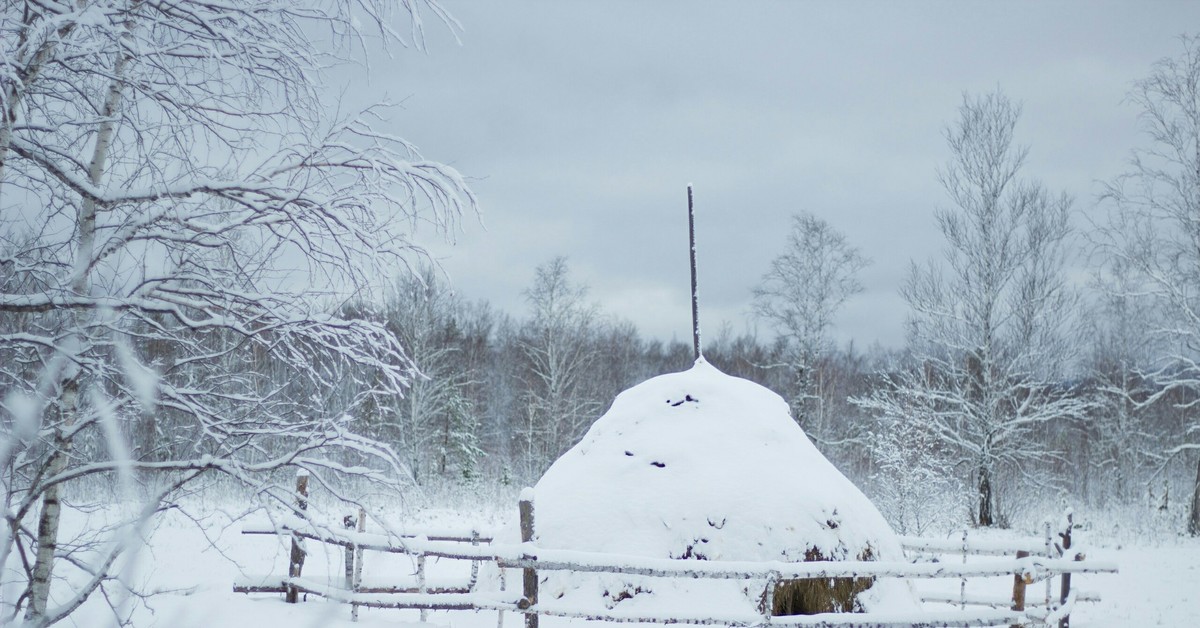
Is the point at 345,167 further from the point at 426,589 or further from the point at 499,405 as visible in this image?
the point at 499,405

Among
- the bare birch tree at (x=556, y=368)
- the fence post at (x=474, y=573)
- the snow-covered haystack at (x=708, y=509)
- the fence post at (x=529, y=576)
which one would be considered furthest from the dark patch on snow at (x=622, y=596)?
the bare birch tree at (x=556, y=368)

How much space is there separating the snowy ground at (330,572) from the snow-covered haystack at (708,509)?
1015 millimetres

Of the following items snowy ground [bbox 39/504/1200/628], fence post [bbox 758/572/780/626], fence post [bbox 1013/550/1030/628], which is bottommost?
snowy ground [bbox 39/504/1200/628]

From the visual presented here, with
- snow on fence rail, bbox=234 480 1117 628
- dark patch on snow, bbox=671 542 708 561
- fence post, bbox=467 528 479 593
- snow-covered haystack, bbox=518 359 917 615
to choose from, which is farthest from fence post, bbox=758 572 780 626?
fence post, bbox=467 528 479 593

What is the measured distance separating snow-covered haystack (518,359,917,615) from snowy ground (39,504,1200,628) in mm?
1015

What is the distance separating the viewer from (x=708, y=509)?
298 inches

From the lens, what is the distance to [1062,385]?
22375 mm

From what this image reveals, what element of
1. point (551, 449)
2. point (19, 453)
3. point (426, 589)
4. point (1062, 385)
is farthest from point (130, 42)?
point (551, 449)

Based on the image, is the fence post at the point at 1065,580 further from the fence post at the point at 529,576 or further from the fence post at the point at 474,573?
the fence post at the point at 474,573

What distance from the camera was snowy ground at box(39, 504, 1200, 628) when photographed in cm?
780

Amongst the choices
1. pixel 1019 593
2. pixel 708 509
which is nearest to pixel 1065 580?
pixel 1019 593

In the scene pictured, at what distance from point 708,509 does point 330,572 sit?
13.4 feet

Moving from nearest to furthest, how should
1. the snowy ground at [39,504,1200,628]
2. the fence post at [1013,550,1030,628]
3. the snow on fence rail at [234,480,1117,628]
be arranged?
the snow on fence rail at [234,480,1117,628], the fence post at [1013,550,1030,628], the snowy ground at [39,504,1200,628]

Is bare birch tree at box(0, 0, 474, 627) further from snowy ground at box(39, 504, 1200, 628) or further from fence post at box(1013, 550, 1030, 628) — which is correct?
fence post at box(1013, 550, 1030, 628)
